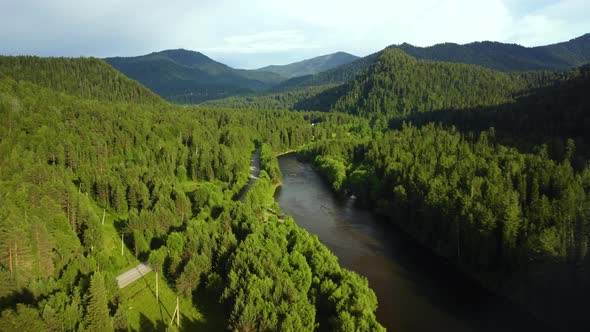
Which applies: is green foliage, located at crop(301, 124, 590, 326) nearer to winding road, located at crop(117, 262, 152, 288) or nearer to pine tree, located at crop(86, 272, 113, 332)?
winding road, located at crop(117, 262, 152, 288)

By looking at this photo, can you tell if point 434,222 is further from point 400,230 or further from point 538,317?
point 538,317

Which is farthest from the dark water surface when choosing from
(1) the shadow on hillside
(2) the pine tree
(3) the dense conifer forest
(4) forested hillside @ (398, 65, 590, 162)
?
(1) the shadow on hillside

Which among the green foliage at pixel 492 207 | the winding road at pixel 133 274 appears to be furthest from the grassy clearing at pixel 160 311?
the green foliage at pixel 492 207

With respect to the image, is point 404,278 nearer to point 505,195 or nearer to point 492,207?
point 492,207

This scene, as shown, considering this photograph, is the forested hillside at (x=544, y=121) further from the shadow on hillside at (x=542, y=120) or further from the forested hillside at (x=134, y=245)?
the forested hillside at (x=134, y=245)

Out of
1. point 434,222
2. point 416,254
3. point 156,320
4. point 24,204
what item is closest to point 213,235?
point 156,320
